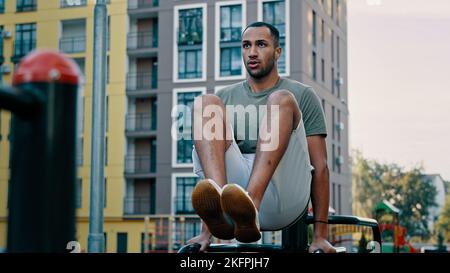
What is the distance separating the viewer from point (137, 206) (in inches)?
76.8

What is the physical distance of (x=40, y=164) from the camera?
402 mm

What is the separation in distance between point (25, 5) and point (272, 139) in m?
A: 0.79

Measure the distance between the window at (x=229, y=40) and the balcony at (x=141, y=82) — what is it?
23cm

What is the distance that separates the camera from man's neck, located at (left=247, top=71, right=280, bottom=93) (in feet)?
4.93

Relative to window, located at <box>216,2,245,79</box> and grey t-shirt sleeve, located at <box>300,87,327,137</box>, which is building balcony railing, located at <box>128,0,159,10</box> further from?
grey t-shirt sleeve, located at <box>300,87,327,137</box>

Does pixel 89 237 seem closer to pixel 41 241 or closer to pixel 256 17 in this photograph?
pixel 256 17

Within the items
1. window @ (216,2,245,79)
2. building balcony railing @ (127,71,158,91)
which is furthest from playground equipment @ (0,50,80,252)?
building balcony railing @ (127,71,158,91)

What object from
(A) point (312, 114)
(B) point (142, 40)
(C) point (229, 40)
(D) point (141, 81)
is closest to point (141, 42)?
(B) point (142, 40)

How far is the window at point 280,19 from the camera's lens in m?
1.58

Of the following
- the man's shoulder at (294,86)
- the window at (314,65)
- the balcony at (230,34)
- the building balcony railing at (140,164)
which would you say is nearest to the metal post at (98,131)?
the building balcony railing at (140,164)

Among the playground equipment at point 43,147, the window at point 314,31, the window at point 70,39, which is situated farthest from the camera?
the window at point 314,31

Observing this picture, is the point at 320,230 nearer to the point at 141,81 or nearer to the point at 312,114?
the point at 312,114

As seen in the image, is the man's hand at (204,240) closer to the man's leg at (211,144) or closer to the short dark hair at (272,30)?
the man's leg at (211,144)
